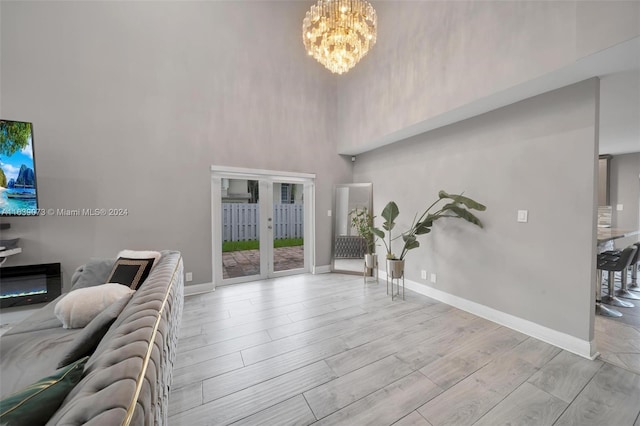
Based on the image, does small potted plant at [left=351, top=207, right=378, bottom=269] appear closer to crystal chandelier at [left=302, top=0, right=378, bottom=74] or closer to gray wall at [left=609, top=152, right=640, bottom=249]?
crystal chandelier at [left=302, top=0, right=378, bottom=74]

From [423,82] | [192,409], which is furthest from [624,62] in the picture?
[192,409]

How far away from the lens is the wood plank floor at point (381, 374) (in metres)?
1.64

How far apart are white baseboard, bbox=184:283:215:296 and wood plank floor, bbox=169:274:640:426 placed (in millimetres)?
837

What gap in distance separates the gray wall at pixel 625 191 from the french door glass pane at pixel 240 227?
7347 mm

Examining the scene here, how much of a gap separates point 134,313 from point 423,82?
12.7 ft

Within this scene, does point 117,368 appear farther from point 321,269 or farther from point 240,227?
point 321,269

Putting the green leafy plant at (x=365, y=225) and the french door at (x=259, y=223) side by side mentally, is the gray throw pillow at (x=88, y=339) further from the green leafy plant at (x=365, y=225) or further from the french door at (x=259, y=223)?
the green leafy plant at (x=365, y=225)

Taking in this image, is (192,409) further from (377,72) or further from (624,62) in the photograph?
(377,72)

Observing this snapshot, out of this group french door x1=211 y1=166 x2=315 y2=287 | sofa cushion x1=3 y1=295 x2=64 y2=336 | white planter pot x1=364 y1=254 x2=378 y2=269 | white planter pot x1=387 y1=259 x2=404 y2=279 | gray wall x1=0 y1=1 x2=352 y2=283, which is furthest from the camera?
white planter pot x1=364 y1=254 x2=378 y2=269

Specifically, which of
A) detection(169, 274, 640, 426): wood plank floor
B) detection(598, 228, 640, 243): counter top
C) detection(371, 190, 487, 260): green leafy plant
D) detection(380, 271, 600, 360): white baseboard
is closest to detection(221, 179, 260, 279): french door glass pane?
detection(169, 274, 640, 426): wood plank floor

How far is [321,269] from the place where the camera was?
16.6 feet

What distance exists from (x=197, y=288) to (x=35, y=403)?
3.46 metres

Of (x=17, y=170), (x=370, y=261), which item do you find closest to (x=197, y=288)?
(x=17, y=170)

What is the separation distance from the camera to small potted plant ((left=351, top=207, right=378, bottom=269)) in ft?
14.8
